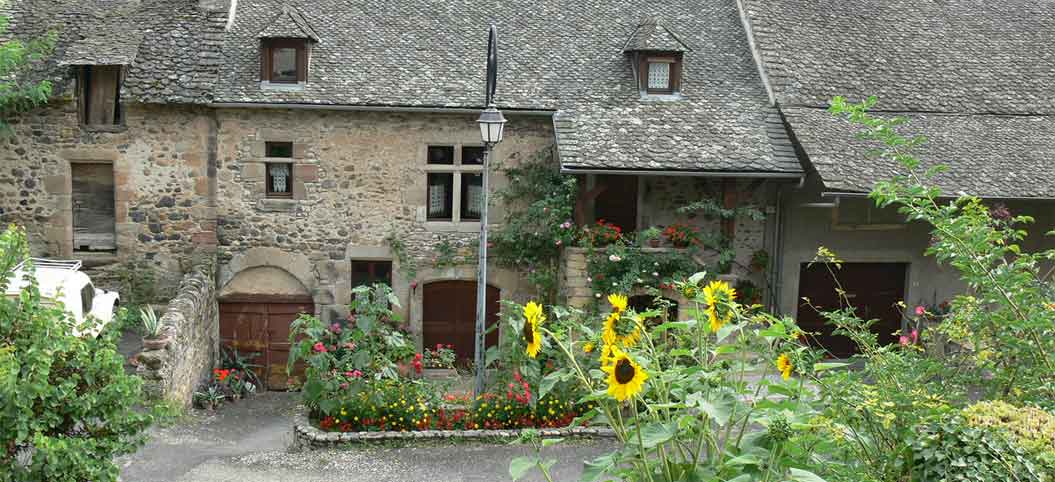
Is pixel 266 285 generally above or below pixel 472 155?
below

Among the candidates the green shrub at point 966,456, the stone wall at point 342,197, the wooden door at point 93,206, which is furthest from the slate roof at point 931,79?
the wooden door at point 93,206

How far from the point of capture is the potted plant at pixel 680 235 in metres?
13.0

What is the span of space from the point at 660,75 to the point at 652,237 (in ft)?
8.61

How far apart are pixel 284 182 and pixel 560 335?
9.96 m

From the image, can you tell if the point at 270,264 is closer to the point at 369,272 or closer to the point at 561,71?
the point at 369,272

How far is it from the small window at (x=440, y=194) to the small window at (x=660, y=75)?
3.14 meters

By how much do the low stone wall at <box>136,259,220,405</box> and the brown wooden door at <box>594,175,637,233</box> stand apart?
5.63 metres

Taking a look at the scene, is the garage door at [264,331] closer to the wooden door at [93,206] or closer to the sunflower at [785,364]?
the wooden door at [93,206]

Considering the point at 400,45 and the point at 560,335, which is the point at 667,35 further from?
the point at 560,335

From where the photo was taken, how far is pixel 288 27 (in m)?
13.3

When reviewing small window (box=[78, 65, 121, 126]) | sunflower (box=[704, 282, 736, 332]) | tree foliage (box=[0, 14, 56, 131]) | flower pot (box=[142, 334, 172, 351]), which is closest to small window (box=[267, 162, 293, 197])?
small window (box=[78, 65, 121, 126])

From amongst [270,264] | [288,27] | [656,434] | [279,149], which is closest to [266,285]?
[270,264]

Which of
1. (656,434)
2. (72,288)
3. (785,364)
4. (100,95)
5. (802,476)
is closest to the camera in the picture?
(802,476)

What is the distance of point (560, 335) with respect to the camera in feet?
15.6
